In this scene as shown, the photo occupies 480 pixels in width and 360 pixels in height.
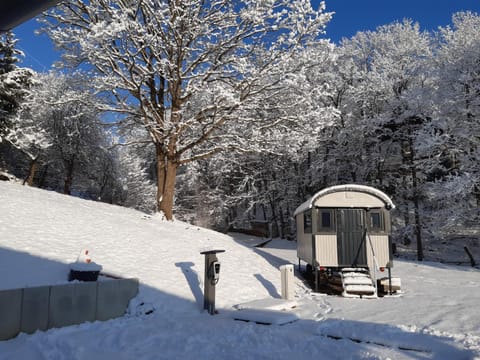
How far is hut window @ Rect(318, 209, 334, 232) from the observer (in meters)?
12.8

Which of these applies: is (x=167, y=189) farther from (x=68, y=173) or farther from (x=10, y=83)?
(x=68, y=173)

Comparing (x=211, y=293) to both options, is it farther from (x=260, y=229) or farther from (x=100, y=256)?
(x=260, y=229)

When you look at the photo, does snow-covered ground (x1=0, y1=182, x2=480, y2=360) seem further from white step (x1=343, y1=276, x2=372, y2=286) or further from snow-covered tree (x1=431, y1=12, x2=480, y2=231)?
snow-covered tree (x1=431, y1=12, x2=480, y2=231)

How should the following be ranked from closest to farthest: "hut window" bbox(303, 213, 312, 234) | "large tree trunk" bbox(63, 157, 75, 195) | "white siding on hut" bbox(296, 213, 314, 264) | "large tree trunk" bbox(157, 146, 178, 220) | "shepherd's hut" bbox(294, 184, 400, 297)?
"shepherd's hut" bbox(294, 184, 400, 297) → "white siding on hut" bbox(296, 213, 314, 264) → "hut window" bbox(303, 213, 312, 234) → "large tree trunk" bbox(157, 146, 178, 220) → "large tree trunk" bbox(63, 157, 75, 195)

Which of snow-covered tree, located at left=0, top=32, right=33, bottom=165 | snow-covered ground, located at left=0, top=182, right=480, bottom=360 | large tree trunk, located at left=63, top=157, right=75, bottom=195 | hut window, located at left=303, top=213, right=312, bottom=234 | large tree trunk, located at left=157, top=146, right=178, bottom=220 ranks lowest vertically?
snow-covered ground, located at left=0, top=182, right=480, bottom=360

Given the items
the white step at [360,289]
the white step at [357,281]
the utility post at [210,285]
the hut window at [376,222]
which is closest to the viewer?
the utility post at [210,285]

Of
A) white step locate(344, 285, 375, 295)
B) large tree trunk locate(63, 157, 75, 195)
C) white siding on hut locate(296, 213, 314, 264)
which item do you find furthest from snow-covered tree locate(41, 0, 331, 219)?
large tree trunk locate(63, 157, 75, 195)

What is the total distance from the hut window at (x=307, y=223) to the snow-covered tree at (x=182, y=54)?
4789mm

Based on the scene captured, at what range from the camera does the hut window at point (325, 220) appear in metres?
12.8

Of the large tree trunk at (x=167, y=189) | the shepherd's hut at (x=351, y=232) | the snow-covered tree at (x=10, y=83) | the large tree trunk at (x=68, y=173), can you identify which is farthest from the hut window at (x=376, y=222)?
the large tree trunk at (x=68, y=173)

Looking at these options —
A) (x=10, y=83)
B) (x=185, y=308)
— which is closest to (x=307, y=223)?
(x=185, y=308)

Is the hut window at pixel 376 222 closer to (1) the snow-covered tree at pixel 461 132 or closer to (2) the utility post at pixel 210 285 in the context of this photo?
(1) the snow-covered tree at pixel 461 132

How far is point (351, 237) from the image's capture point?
12.6 m

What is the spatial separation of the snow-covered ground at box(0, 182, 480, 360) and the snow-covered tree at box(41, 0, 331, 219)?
5210mm
